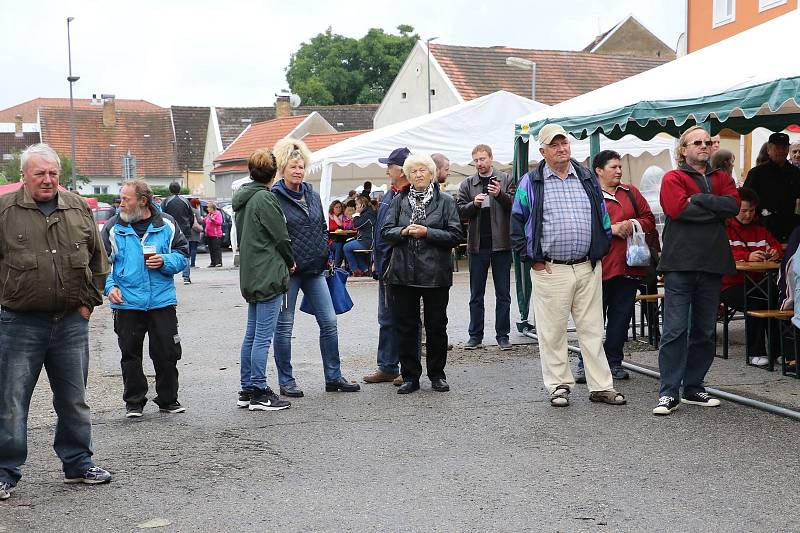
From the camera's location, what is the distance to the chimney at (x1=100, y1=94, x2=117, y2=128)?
247ft

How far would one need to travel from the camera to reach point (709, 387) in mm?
8195

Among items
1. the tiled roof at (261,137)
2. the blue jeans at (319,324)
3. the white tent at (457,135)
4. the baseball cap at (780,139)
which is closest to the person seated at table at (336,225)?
the white tent at (457,135)

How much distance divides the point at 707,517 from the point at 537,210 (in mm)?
3112

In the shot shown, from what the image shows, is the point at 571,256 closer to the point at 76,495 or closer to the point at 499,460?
the point at 499,460

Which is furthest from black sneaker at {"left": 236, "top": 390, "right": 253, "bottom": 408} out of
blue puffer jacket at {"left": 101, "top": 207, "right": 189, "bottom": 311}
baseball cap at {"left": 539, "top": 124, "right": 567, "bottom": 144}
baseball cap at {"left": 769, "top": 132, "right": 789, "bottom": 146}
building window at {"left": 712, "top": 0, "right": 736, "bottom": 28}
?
building window at {"left": 712, "top": 0, "right": 736, "bottom": 28}

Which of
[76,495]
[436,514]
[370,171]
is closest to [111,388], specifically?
[76,495]

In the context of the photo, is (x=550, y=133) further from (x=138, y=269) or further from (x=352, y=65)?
(x=352, y=65)

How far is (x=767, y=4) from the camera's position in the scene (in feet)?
83.1

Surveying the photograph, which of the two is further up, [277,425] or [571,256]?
[571,256]

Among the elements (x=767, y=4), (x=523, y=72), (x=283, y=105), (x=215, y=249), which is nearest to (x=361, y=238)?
(x=215, y=249)

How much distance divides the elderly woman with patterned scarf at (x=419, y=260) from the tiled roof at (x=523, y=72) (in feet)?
106

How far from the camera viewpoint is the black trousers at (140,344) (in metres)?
7.60

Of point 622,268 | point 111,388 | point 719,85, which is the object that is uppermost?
point 719,85

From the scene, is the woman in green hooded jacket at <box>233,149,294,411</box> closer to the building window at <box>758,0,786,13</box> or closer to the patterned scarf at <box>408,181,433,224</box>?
the patterned scarf at <box>408,181,433,224</box>
